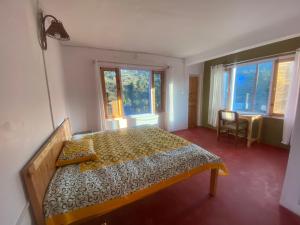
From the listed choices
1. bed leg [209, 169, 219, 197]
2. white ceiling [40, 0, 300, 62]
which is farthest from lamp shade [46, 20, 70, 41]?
bed leg [209, 169, 219, 197]

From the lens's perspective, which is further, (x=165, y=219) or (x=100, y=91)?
(x=100, y=91)

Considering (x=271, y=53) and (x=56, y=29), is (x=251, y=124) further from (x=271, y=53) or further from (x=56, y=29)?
(x=56, y=29)

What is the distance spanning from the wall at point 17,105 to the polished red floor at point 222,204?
0.98 m

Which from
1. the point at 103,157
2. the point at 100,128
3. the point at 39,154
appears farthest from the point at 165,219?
the point at 100,128

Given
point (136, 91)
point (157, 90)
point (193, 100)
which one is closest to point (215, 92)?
point (193, 100)

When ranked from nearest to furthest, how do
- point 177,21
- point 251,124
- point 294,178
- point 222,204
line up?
point 294,178, point 222,204, point 177,21, point 251,124

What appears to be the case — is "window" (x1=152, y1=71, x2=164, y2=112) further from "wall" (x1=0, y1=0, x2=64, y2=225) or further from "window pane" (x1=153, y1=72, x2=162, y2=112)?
"wall" (x1=0, y1=0, x2=64, y2=225)

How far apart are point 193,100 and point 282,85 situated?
2341 mm

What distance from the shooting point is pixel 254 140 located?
132 inches

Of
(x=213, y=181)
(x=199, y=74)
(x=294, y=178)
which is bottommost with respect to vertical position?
(x=213, y=181)

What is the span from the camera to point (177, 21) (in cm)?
198

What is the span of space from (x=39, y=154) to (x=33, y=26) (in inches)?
50.2

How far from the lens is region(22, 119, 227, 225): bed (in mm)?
986

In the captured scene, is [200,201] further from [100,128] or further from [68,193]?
[100,128]
